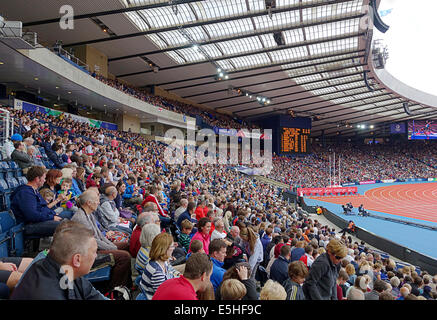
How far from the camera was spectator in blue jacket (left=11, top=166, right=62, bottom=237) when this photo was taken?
349 centimetres

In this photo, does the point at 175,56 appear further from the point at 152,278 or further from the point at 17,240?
the point at 152,278

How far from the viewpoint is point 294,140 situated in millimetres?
41312

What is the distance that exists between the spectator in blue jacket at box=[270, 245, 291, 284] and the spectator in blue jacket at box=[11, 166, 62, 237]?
3.16m

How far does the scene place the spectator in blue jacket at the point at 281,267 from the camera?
13.4ft

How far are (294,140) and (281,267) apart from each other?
38.9m

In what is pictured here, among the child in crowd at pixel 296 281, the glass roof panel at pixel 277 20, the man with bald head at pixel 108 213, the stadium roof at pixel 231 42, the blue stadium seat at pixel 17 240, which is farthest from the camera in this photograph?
the glass roof panel at pixel 277 20

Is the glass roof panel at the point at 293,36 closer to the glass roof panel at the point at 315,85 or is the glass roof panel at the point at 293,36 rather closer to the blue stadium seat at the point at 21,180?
the glass roof panel at the point at 315,85

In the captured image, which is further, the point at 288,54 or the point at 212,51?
the point at 288,54

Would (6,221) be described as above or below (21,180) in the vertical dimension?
below

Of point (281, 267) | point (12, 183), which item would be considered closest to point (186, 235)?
point (281, 267)

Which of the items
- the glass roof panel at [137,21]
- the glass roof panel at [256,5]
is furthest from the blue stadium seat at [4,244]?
the glass roof panel at [256,5]

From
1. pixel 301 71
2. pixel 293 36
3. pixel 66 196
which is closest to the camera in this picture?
pixel 66 196

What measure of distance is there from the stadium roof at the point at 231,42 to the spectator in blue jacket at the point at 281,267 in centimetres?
1586

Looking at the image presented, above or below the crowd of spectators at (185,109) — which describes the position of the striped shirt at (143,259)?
below
